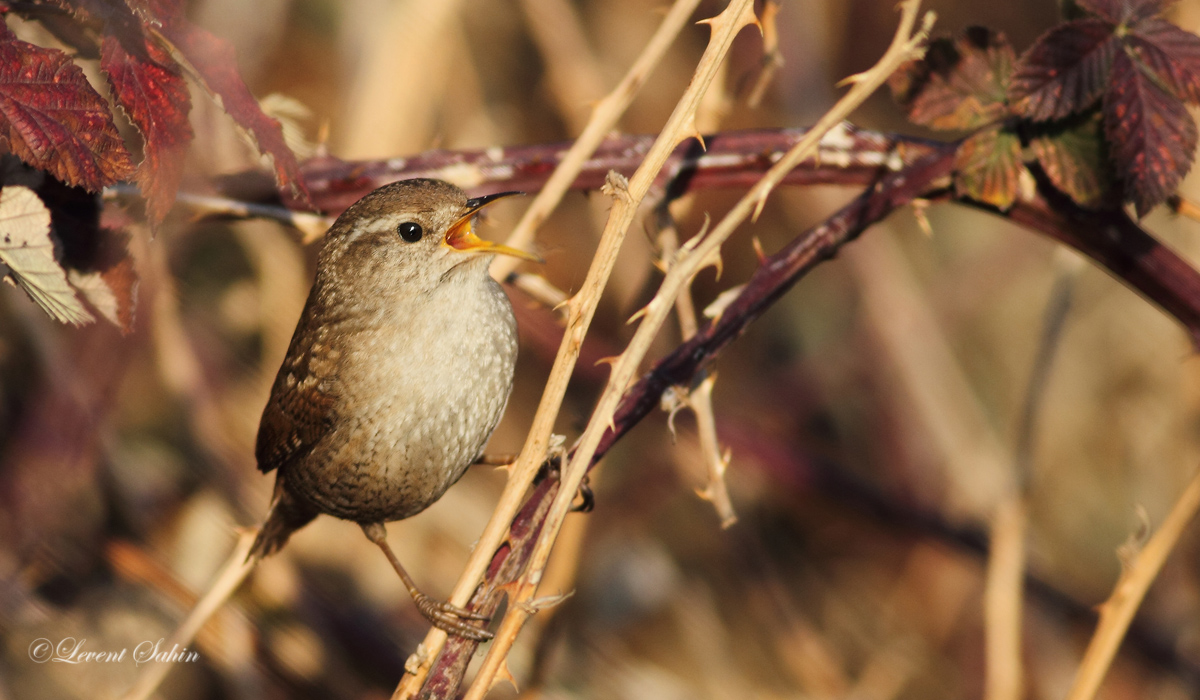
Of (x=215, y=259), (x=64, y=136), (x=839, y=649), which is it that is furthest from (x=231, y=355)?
(x=839, y=649)

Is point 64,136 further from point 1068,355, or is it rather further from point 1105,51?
point 1068,355

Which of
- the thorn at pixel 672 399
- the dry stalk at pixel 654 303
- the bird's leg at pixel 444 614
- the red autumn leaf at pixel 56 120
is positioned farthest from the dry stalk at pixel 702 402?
A: the red autumn leaf at pixel 56 120

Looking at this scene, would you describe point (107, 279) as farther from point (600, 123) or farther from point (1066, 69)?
point (1066, 69)

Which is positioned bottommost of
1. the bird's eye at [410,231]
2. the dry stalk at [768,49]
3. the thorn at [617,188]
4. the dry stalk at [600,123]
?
the thorn at [617,188]

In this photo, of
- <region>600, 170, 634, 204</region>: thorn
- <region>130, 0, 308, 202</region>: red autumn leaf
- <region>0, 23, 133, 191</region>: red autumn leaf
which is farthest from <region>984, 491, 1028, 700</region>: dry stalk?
<region>0, 23, 133, 191</region>: red autumn leaf

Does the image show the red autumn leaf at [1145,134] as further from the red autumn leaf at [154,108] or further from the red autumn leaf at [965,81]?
the red autumn leaf at [154,108]
